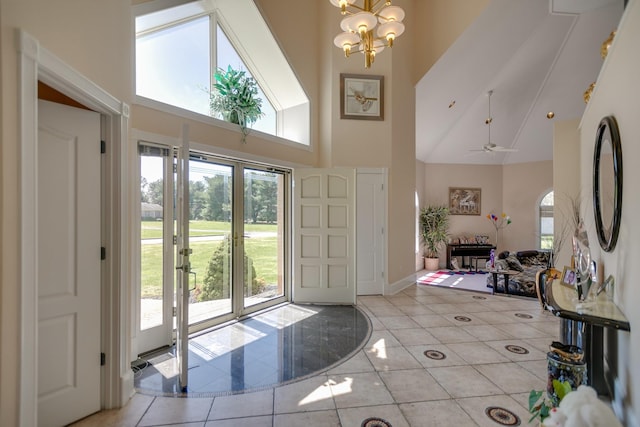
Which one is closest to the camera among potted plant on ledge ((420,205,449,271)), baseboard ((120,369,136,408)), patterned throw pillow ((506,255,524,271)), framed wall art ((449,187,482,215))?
baseboard ((120,369,136,408))

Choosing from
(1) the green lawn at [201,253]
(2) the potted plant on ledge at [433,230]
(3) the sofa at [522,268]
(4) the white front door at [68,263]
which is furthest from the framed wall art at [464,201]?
(4) the white front door at [68,263]

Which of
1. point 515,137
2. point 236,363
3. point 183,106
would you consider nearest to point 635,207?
point 236,363

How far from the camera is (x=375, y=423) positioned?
2.07 m

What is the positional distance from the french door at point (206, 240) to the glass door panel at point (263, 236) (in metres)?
0.01

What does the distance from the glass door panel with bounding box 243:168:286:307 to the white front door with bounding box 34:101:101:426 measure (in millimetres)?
2170

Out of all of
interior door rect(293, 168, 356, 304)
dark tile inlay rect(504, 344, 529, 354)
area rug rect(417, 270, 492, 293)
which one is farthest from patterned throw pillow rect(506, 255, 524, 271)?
interior door rect(293, 168, 356, 304)

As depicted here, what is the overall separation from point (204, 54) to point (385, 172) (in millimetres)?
3165

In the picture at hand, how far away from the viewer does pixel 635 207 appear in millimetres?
1857

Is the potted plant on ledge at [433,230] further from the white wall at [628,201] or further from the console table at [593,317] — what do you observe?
the white wall at [628,201]

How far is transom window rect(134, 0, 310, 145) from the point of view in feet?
10.4

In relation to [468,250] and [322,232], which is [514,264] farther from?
[322,232]

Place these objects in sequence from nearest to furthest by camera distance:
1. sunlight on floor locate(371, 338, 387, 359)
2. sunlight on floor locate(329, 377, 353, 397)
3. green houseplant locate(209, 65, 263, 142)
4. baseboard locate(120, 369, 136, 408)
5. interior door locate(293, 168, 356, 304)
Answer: baseboard locate(120, 369, 136, 408) < sunlight on floor locate(329, 377, 353, 397) < sunlight on floor locate(371, 338, 387, 359) < green houseplant locate(209, 65, 263, 142) < interior door locate(293, 168, 356, 304)

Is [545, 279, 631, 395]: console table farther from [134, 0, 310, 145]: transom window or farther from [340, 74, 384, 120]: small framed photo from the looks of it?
[134, 0, 310, 145]: transom window
